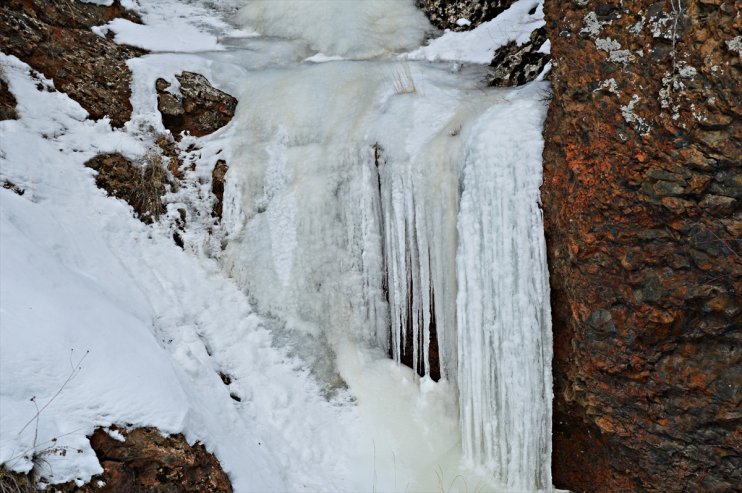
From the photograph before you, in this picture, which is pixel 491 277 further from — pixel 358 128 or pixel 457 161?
pixel 358 128

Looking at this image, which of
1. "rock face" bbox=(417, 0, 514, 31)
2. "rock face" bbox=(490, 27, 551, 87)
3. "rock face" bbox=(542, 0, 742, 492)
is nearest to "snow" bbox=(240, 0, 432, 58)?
"rock face" bbox=(417, 0, 514, 31)

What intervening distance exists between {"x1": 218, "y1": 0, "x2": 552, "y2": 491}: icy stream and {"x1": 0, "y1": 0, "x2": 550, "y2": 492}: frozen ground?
0.02m

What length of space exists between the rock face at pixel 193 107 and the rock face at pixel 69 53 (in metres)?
0.41

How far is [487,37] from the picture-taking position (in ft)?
23.7

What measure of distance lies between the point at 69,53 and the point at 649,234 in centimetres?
631

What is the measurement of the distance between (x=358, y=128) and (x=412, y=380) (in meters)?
2.54

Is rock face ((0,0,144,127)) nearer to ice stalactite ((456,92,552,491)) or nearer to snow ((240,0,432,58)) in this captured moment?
snow ((240,0,432,58))

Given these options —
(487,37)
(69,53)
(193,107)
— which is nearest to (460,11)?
(487,37)

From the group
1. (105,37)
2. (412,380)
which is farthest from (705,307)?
(105,37)

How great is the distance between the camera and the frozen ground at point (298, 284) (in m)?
4.11

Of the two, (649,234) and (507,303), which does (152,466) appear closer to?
(507,303)

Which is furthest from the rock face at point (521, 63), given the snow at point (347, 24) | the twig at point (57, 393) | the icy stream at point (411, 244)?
the twig at point (57, 393)

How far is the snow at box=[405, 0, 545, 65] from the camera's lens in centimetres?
693

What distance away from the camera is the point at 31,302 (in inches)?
158
